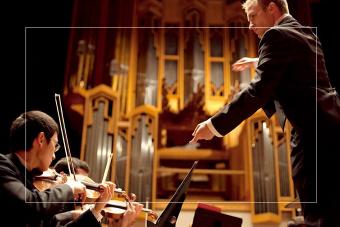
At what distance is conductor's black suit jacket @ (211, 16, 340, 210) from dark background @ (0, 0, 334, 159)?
11.4 ft

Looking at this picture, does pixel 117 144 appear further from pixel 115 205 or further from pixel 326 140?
pixel 326 140

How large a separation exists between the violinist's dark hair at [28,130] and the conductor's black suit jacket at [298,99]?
80 cm

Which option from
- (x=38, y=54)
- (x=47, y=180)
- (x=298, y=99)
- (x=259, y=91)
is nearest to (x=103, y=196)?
(x=47, y=180)

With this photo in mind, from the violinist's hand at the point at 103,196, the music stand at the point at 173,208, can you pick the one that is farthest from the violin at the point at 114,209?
the music stand at the point at 173,208

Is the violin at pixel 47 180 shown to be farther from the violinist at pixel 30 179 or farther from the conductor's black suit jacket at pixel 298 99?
the conductor's black suit jacket at pixel 298 99

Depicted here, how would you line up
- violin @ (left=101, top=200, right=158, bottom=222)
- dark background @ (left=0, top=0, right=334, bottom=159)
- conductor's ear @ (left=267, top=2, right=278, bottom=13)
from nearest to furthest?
conductor's ear @ (left=267, top=2, right=278, bottom=13) < violin @ (left=101, top=200, right=158, bottom=222) < dark background @ (left=0, top=0, right=334, bottom=159)

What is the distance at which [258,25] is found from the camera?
2070 mm

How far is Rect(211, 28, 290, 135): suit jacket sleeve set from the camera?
1799 millimetres

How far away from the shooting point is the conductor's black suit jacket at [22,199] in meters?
1.84

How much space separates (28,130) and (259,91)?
1053 mm

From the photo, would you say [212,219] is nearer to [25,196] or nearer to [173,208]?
[173,208]

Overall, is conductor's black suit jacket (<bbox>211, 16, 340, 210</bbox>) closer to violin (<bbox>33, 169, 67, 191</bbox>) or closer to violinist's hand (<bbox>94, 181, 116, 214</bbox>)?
violinist's hand (<bbox>94, 181, 116, 214</bbox>)

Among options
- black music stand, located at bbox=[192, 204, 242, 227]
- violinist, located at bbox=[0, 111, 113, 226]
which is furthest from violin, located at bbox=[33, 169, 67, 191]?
black music stand, located at bbox=[192, 204, 242, 227]

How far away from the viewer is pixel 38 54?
582 cm
